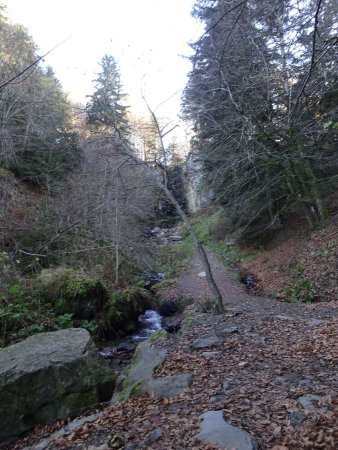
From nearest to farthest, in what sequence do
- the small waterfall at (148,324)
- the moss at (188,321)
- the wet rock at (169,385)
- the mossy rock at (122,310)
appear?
1. the wet rock at (169,385)
2. the moss at (188,321)
3. the mossy rock at (122,310)
4. the small waterfall at (148,324)

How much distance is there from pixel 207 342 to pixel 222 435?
2.83 meters

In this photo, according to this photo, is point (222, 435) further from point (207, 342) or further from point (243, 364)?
point (207, 342)

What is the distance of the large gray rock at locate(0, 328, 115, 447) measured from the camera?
4.61 metres

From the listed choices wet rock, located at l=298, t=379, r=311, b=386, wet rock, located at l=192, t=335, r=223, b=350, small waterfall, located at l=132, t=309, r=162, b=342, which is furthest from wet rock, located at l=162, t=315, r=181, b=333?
wet rock, located at l=298, t=379, r=311, b=386

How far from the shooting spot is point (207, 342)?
18.8 ft

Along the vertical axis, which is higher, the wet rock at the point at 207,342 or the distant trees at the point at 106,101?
the distant trees at the point at 106,101

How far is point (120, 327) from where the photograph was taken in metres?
9.67

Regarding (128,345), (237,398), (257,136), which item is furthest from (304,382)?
(257,136)

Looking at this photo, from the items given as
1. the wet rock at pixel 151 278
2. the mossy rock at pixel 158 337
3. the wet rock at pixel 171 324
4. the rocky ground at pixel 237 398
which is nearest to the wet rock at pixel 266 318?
the rocky ground at pixel 237 398

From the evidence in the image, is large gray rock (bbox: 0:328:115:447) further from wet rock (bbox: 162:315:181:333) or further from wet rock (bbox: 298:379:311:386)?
wet rock (bbox: 162:315:181:333)

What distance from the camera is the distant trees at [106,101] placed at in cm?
902

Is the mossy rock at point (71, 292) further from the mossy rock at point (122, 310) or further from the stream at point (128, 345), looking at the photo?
the stream at point (128, 345)

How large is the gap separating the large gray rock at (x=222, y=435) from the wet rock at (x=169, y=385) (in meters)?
0.92

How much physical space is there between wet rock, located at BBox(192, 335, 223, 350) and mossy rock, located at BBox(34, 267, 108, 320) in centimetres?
447
